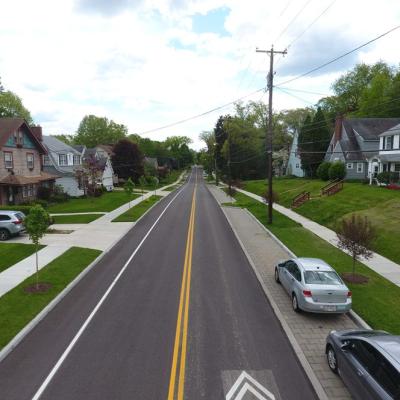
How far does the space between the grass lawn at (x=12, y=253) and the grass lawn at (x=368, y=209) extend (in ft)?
61.3

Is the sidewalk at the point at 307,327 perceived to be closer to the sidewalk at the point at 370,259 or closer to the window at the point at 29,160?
the sidewalk at the point at 370,259

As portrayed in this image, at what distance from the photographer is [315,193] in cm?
4022

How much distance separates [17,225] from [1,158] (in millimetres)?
14341

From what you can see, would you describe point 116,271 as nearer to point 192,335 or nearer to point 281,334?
point 192,335

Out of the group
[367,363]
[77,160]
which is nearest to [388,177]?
[367,363]

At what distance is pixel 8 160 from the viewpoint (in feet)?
120

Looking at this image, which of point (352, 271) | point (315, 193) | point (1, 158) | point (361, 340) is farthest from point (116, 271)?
point (315, 193)

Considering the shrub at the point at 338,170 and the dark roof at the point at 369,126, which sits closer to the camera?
the shrub at the point at 338,170

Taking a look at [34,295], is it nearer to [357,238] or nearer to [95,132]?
[357,238]

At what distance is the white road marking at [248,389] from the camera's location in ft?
26.1

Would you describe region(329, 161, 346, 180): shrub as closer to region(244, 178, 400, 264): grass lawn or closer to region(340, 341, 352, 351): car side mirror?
region(244, 178, 400, 264): grass lawn

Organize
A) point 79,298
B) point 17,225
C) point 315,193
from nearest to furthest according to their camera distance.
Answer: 1. point 79,298
2. point 17,225
3. point 315,193

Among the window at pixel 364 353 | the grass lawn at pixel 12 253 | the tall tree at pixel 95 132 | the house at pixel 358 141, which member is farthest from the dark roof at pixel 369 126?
the tall tree at pixel 95 132

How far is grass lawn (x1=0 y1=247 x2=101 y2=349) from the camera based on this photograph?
1122 cm
